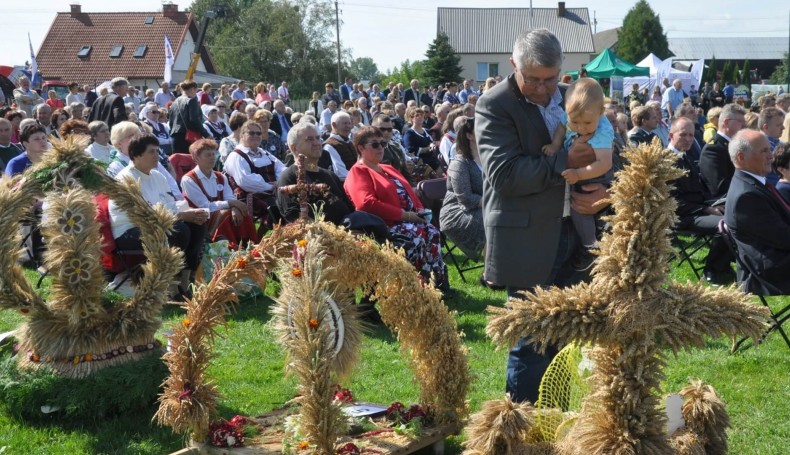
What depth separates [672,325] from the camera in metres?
2.41

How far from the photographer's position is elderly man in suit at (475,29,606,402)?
353 centimetres

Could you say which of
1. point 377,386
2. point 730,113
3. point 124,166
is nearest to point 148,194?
point 124,166

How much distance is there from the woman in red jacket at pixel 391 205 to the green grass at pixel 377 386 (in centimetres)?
51

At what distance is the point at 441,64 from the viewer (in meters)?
48.3

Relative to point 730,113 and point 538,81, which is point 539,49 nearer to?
point 538,81

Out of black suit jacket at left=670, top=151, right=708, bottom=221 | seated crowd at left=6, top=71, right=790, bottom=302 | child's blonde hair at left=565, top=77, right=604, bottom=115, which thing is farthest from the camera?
black suit jacket at left=670, top=151, right=708, bottom=221

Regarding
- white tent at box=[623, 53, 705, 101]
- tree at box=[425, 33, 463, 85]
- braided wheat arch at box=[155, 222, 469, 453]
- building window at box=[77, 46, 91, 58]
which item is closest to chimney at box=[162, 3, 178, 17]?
building window at box=[77, 46, 91, 58]

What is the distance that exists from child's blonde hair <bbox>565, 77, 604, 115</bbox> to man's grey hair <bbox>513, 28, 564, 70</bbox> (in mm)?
193

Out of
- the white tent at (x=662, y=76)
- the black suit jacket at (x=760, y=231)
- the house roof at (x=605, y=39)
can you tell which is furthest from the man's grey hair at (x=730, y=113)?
the house roof at (x=605, y=39)

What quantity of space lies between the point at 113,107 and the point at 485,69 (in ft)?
178

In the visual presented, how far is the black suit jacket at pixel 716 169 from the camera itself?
882 centimetres

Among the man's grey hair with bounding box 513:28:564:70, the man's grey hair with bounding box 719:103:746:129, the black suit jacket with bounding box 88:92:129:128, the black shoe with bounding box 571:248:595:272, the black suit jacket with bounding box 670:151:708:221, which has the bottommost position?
the black suit jacket with bounding box 670:151:708:221

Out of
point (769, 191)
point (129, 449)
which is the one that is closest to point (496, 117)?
point (129, 449)

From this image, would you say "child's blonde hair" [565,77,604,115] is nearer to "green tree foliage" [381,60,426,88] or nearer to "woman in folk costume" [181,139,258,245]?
"woman in folk costume" [181,139,258,245]
